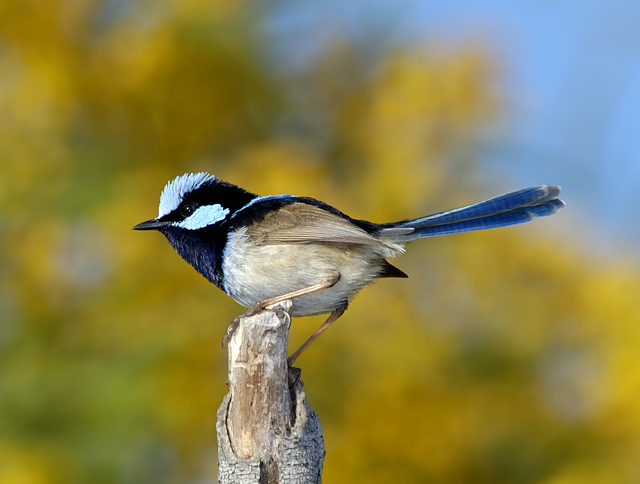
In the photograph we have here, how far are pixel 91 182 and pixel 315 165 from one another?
1.46 meters

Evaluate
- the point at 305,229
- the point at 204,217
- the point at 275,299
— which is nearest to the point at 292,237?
the point at 305,229

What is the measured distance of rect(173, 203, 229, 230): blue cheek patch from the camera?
367 cm

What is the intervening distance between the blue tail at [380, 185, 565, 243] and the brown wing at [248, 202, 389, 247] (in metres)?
0.29

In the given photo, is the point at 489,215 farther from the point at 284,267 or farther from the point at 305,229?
the point at 284,267

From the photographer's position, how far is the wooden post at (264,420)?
9.28ft

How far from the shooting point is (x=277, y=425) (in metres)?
2.87

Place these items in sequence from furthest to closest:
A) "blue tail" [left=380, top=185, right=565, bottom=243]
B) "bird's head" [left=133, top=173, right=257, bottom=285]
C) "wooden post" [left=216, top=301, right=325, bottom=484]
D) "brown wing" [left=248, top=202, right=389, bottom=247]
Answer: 1. "blue tail" [left=380, top=185, right=565, bottom=243]
2. "bird's head" [left=133, top=173, right=257, bottom=285]
3. "brown wing" [left=248, top=202, right=389, bottom=247]
4. "wooden post" [left=216, top=301, right=325, bottom=484]

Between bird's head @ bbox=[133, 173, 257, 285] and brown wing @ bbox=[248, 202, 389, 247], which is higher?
bird's head @ bbox=[133, 173, 257, 285]

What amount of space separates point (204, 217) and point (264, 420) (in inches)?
44.5

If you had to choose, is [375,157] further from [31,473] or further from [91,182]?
[31,473]

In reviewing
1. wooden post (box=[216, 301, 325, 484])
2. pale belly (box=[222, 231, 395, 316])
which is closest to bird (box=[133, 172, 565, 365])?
pale belly (box=[222, 231, 395, 316])

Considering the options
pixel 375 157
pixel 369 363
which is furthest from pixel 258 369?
pixel 375 157

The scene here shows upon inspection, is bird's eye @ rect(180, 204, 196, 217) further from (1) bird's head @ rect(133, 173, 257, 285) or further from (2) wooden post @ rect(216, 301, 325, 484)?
(2) wooden post @ rect(216, 301, 325, 484)

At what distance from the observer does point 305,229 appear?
11.5ft
